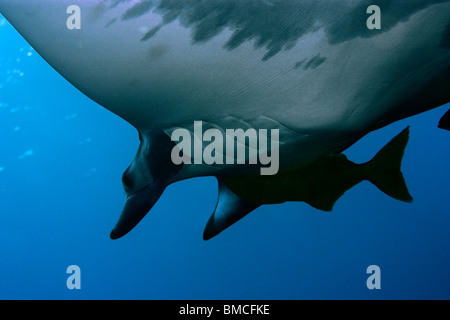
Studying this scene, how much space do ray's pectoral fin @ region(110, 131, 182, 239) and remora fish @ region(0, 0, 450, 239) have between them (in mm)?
50

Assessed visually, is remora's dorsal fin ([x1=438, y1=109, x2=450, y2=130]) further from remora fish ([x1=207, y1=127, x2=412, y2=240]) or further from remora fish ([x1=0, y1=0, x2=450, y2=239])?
remora fish ([x1=0, y1=0, x2=450, y2=239])

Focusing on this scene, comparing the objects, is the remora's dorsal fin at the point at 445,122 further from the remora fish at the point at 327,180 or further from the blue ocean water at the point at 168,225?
the blue ocean water at the point at 168,225

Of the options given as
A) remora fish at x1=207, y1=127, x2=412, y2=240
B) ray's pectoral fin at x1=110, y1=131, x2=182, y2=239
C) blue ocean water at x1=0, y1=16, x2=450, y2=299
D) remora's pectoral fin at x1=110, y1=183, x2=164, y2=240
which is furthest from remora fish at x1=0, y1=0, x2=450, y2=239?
blue ocean water at x1=0, y1=16, x2=450, y2=299

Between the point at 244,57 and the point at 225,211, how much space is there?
121 cm

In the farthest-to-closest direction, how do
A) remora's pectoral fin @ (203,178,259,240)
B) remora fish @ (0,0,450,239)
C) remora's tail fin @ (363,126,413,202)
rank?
1. remora's pectoral fin @ (203,178,259,240)
2. remora's tail fin @ (363,126,413,202)
3. remora fish @ (0,0,450,239)

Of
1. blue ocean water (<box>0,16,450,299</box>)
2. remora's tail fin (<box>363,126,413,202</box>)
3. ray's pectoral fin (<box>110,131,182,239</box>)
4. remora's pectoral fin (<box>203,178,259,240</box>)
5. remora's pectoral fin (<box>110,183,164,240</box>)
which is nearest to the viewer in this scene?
ray's pectoral fin (<box>110,131,182,239</box>)

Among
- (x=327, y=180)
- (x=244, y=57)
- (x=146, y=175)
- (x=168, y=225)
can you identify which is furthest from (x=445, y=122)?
(x=168, y=225)

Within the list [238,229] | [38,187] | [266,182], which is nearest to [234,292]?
[238,229]

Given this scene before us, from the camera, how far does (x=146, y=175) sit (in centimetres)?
162

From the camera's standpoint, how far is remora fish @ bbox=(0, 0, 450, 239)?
3.26ft

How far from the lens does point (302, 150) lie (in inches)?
61.3

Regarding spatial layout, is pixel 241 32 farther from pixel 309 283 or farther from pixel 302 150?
pixel 309 283

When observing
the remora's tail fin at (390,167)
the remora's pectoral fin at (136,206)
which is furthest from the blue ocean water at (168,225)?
the remora's tail fin at (390,167)

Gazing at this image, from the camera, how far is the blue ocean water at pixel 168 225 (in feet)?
31.5
